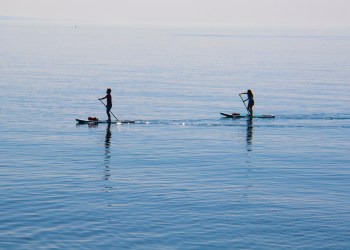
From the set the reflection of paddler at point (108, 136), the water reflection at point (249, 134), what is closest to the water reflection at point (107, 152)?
the reflection of paddler at point (108, 136)

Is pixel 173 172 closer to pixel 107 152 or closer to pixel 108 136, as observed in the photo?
pixel 107 152

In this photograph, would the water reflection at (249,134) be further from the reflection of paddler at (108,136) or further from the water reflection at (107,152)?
the reflection of paddler at (108,136)

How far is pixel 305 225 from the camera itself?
2802cm

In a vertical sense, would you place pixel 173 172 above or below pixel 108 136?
below

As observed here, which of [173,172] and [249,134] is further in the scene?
[249,134]

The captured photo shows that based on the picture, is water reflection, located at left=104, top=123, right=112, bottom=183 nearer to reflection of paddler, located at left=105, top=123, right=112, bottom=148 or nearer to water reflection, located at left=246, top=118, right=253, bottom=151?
reflection of paddler, located at left=105, top=123, right=112, bottom=148

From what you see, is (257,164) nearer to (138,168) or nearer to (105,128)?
(138,168)

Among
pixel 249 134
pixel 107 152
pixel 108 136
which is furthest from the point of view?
pixel 249 134

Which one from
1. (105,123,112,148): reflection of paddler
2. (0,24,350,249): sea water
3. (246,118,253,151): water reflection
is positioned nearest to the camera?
(0,24,350,249): sea water

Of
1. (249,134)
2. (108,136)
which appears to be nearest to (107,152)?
(108,136)

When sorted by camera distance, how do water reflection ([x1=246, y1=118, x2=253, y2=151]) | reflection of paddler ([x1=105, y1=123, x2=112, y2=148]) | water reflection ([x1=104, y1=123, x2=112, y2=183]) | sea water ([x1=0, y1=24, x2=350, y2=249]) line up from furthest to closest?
1. water reflection ([x1=246, y1=118, x2=253, y2=151])
2. reflection of paddler ([x1=105, y1=123, x2=112, y2=148])
3. water reflection ([x1=104, y1=123, x2=112, y2=183])
4. sea water ([x1=0, y1=24, x2=350, y2=249])

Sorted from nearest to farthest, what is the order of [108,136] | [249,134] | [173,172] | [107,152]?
[173,172] < [107,152] < [108,136] < [249,134]

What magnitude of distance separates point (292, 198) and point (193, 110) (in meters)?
32.3

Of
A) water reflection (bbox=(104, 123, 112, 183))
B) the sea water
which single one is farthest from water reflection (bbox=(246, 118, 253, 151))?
water reflection (bbox=(104, 123, 112, 183))
